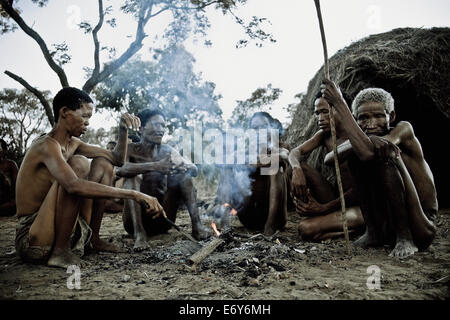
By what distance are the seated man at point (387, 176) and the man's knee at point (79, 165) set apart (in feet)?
7.35

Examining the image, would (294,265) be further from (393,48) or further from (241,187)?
(393,48)

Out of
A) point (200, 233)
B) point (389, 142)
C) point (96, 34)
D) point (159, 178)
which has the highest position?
point (96, 34)

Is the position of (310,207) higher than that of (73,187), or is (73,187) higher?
(73,187)

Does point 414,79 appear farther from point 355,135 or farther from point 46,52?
point 46,52

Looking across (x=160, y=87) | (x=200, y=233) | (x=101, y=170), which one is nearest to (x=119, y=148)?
(x=101, y=170)

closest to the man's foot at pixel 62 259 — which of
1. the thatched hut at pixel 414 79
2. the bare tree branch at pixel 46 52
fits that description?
the thatched hut at pixel 414 79

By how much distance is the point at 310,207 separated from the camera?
3.33 meters

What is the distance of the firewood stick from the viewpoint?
229 cm

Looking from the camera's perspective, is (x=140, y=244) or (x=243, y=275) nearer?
(x=243, y=275)

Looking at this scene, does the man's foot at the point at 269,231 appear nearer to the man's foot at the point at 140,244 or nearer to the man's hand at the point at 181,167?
the man's hand at the point at 181,167

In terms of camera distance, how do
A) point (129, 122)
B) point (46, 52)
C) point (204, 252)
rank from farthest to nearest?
point (46, 52), point (129, 122), point (204, 252)

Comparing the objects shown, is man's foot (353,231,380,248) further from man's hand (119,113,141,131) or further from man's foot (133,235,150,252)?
man's hand (119,113,141,131)

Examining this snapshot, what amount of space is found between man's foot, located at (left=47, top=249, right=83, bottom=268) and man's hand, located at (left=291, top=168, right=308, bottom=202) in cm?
224

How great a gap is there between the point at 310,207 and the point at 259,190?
31.4 inches
